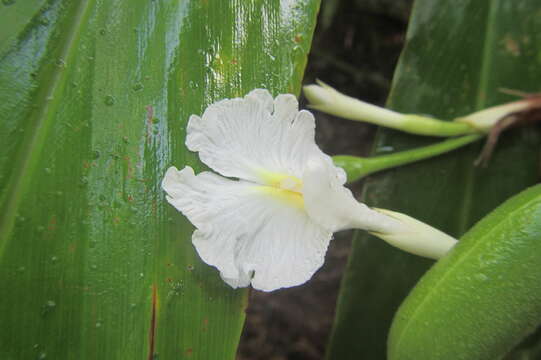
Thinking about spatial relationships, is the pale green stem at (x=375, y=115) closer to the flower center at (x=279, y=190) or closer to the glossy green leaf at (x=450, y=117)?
the glossy green leaf at (x=450, y=117)

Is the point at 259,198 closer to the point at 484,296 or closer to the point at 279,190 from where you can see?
the point at 279,190

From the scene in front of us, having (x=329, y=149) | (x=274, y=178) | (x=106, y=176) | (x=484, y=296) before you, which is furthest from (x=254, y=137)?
(x=329, y=149)

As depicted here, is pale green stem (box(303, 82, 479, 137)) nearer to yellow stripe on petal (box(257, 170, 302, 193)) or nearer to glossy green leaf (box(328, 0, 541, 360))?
glossy green leaf (box(328, 0, 541, 360))

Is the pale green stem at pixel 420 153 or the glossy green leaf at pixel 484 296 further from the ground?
the pale green stem at pixel 420 153

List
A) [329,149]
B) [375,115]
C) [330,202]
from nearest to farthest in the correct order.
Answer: [330,202] < [375,115] < [329,149]

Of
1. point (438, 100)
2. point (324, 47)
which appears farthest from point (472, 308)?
point (324, 47)

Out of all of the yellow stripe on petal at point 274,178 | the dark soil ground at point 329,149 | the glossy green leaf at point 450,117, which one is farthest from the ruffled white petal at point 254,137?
the dark soil ground at point 329,149

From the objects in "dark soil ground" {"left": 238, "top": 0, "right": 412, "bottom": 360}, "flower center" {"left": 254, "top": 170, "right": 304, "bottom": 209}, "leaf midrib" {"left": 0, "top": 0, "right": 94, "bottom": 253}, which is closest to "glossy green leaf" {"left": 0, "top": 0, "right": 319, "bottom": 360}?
"leaf midrib" {"left": 0, "top": 0, "right": 94, "bottom": 253}
